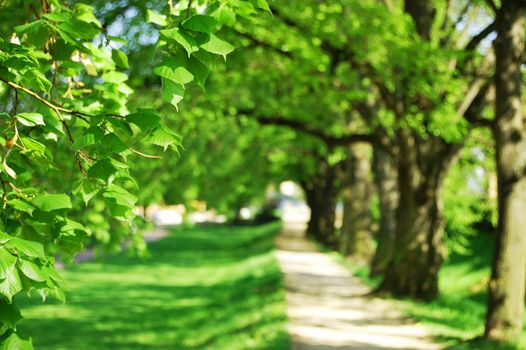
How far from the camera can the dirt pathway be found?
10500mm

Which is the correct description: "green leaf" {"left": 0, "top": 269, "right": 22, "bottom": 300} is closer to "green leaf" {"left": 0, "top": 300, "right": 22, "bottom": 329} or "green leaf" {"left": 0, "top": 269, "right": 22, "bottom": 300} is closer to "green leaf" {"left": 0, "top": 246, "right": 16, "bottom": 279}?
"green leaf" {"left": 0, "top": 246, "right": 16, "bottom": 279}

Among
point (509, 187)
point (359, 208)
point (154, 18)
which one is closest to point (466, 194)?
point (359, 208)

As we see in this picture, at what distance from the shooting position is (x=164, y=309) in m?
20.7

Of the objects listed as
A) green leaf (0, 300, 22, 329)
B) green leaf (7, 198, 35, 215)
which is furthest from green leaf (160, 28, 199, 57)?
green leaf (0, 300, 22, 329)

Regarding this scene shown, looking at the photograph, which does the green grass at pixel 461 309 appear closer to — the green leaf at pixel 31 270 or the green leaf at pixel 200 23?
the green leaf at pixel 200 23

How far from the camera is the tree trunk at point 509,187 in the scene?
398 inches

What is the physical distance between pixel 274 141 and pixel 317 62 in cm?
1702

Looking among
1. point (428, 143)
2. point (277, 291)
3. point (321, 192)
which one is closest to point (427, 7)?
point (428, 143)

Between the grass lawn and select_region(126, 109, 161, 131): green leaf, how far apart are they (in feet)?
25.5

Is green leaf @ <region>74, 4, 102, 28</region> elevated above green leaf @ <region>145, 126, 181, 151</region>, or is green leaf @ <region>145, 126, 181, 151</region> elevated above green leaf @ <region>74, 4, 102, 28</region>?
green leaf @ <region>74, 4, 102, 28</region>

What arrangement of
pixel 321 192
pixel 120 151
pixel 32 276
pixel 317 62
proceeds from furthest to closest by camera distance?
pixel 321 192 → pixel 317 62 → pixel 120 151 → pixel 32 276

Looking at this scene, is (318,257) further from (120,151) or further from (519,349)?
(120,151)

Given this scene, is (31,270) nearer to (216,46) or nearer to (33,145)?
(33,145)

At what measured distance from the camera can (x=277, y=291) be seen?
660 inches
